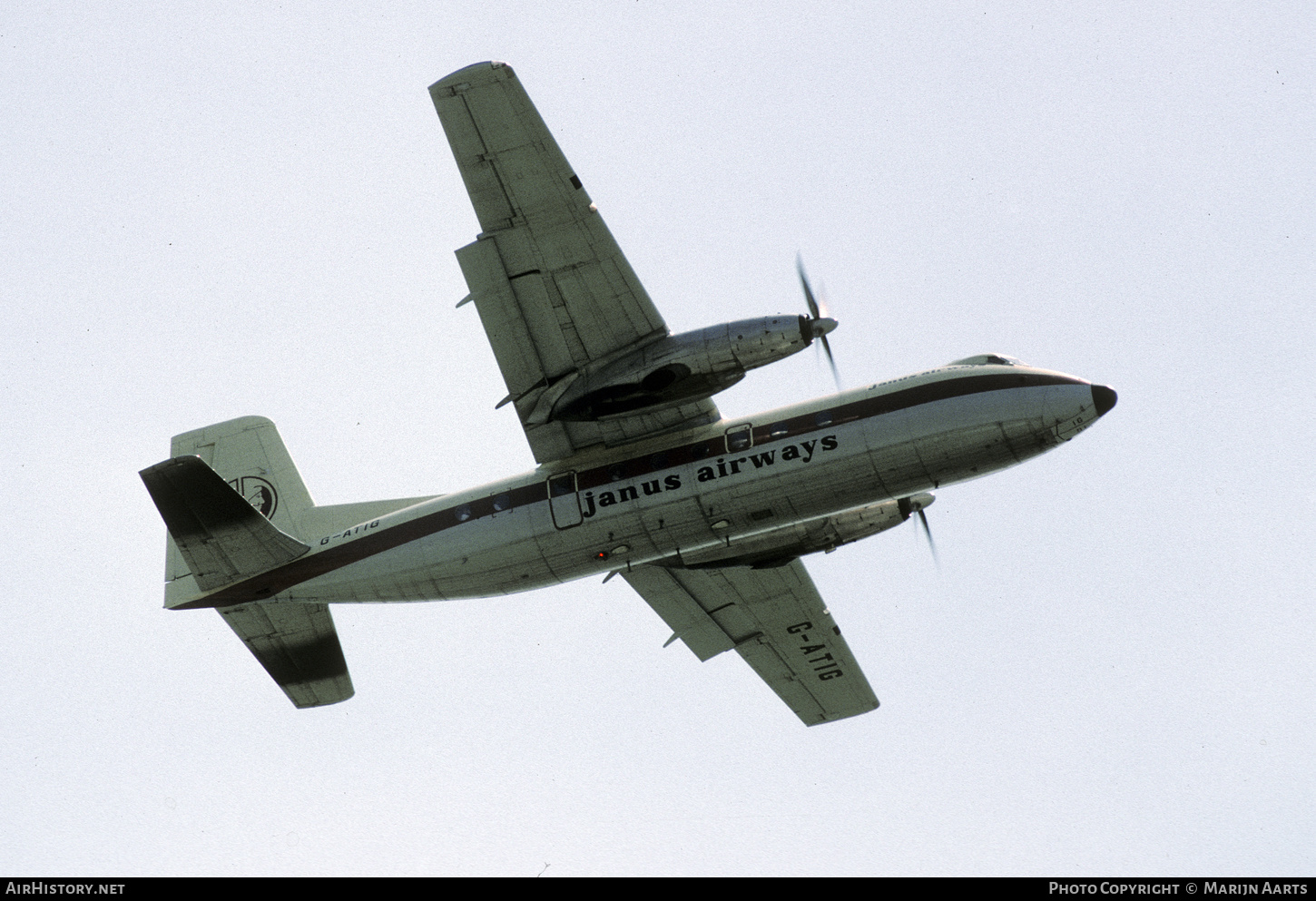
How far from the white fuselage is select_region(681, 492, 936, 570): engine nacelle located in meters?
2.48

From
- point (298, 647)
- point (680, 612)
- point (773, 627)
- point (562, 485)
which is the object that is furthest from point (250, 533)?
point (773, 627)

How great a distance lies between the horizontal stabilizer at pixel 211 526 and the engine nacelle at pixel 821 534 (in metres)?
7.84

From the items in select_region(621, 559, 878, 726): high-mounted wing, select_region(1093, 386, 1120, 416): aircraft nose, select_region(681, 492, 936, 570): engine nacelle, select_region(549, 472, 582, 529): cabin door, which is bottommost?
select_region(621, 559, 878, 726): high-mounted wing

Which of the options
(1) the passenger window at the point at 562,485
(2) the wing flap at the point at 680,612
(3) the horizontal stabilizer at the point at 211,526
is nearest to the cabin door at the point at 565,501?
(1) the passenger window at the point at 562,485

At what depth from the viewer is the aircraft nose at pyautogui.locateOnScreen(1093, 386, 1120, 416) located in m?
21.3

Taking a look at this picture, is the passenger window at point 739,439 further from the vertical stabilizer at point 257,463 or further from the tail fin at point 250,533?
the vertical stabilizer at point 257,463

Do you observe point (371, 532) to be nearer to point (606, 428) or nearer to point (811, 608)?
point (606, 428)

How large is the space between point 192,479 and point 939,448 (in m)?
12.8

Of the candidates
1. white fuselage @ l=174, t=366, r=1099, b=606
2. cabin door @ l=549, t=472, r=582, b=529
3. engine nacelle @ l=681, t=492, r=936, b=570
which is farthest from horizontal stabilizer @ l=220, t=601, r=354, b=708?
engine nacelle @ l=681, t=492, r=936, b=570

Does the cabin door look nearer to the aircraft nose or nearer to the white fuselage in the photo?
the white fuselage

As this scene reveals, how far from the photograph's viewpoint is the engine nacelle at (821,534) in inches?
966

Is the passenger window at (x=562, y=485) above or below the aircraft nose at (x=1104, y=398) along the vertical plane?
above

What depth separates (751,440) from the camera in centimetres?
2194
